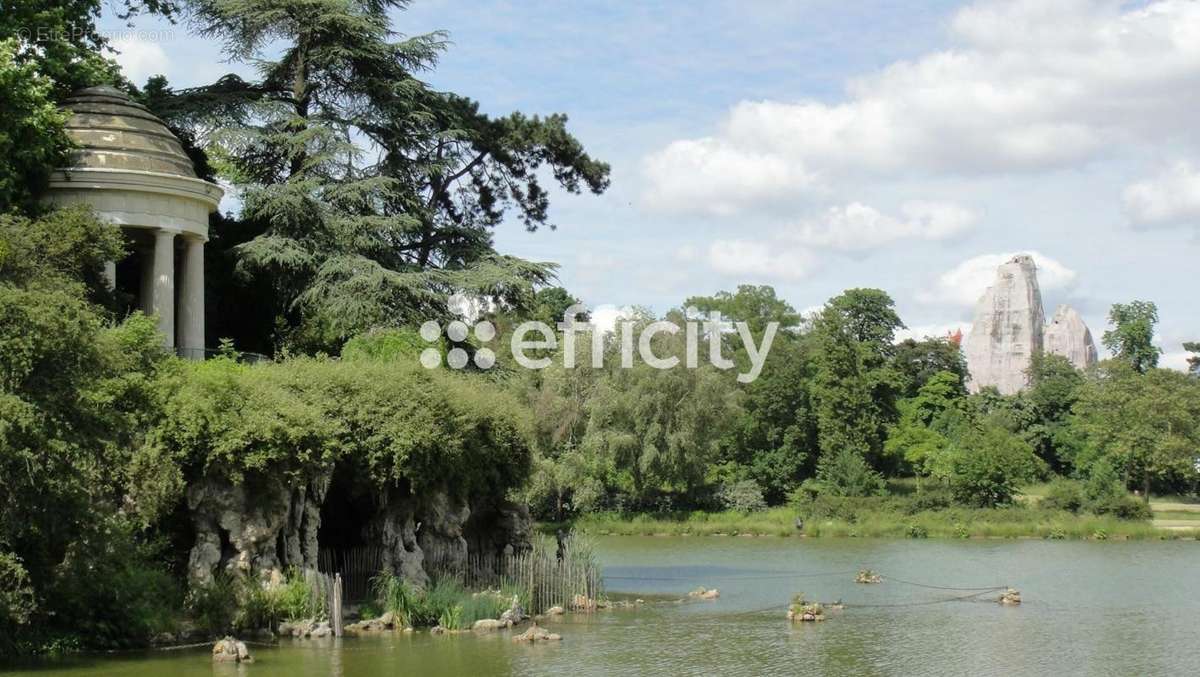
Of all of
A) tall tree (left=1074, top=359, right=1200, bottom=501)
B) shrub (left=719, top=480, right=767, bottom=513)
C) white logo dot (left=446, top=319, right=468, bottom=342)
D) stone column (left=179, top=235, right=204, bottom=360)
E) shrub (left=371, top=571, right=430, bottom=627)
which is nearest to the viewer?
shrub (left=371, top=571, right=430, bottom=627)

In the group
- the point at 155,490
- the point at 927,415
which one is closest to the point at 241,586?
the point at 155,490

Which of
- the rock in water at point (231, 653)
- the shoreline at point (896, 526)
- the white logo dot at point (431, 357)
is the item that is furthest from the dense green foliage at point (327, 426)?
the shoreline at point (896, 526)

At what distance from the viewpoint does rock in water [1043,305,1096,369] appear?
117 meters

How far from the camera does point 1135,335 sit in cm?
7594

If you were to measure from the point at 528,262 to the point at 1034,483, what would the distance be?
3788cm

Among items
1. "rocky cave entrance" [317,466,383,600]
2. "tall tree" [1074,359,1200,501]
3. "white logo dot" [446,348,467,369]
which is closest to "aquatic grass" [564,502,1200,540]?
"tall tree" [1074,359,1200,501]

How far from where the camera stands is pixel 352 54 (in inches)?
1246

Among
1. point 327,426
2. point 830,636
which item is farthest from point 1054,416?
point 327,426

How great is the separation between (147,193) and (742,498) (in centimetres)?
3377

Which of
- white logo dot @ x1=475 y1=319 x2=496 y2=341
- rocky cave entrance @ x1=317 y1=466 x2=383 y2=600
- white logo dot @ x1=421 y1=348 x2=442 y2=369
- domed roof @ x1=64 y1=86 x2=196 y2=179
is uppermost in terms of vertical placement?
domed roof @ x1=64 y1=86 x2=196 y2=179

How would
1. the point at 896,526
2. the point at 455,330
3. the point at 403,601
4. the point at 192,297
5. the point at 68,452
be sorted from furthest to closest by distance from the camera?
1. the point at 896,526
2. the point at 455,330
3. the point at 192,297
4. the point at 403,601
5. the point at 68,452

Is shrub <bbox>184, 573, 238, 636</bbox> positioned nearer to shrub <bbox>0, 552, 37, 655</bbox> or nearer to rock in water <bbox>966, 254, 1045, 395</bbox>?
shrub <bbox>0, 552, 37, 655</bbox>

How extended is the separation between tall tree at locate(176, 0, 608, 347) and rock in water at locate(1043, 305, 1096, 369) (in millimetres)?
92007

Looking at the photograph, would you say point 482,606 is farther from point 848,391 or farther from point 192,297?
point 848,391
